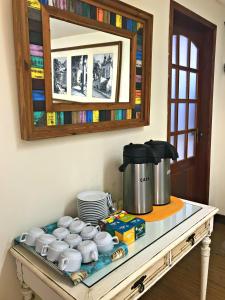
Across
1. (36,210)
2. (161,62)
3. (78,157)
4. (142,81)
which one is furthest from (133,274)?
(161,62)

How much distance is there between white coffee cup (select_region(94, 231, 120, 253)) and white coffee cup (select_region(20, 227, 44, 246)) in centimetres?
25

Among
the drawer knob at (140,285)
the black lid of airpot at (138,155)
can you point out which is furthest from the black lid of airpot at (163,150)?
the drawer knob at (140,285)

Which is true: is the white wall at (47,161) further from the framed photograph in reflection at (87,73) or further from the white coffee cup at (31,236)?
the framed photograph in reflection at (87,73)

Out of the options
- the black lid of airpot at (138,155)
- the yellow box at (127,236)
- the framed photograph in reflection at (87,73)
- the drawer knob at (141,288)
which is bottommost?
the drawer knob at (141,288)

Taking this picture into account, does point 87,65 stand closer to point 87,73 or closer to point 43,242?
point 87,73

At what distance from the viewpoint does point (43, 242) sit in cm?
108

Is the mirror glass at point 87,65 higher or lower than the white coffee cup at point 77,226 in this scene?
higher

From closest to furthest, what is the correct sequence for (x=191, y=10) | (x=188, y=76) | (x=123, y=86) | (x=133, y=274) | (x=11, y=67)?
(x=133, y=274) < (x=11, y=67) < (x=123, y=86) < (x=191, y=10) < (x=188, y=76)

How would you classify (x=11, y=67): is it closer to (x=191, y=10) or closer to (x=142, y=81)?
(x=142, y=81)

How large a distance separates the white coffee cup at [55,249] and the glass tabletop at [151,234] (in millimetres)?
142

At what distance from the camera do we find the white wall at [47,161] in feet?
3.67

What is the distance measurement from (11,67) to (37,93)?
0.47ft

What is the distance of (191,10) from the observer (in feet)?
7.06

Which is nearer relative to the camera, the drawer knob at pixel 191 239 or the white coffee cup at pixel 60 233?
the white coffee cup at pixel 60 233
